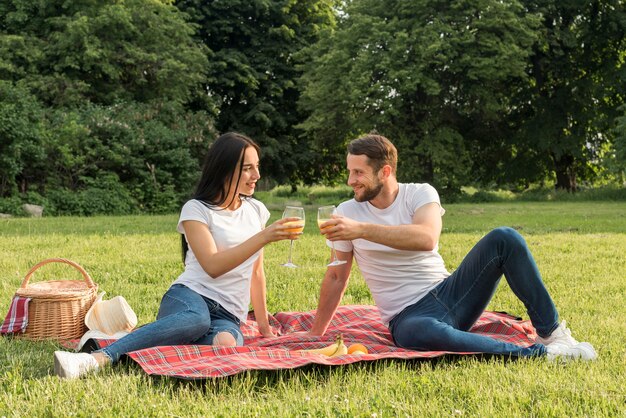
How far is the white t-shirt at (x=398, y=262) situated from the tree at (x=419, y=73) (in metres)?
21.7

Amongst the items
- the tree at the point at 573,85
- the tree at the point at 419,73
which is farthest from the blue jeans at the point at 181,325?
the tree at the point at 573,85

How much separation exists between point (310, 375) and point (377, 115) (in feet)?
82.2

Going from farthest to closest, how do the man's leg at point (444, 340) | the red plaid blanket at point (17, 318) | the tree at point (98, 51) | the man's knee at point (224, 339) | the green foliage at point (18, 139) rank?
the tree at point (98, 51)
the green foliage at point (18, 139)
the red plaid blanket at point (17, 318)
the man's knee at point (224, 339)
the man's leg at point (444, 340)

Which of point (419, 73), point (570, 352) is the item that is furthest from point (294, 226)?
point (419, 73)

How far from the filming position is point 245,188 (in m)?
4.98

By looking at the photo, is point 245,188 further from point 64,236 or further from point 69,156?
point 69,156

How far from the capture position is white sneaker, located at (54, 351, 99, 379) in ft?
13.2

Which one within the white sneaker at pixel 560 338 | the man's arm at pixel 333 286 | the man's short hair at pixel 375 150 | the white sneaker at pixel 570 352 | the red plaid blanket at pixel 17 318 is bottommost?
the red plaid blanket at pixel 17 318

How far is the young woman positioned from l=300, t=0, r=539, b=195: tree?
21.9 metres

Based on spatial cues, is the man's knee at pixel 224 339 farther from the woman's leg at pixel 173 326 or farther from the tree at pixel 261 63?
the tree at pixel 261 63

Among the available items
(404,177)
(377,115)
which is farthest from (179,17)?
(404,177)

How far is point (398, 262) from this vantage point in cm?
491

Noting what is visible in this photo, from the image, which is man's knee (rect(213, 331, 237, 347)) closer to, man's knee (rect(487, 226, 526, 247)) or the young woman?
the young woman

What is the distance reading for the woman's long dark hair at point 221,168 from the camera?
4.84 meters
